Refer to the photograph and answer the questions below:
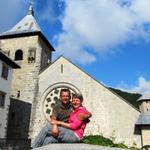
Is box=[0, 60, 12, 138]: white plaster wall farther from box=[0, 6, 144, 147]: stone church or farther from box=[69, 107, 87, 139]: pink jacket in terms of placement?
box=[69, 107, 87, 139]: pink jacket

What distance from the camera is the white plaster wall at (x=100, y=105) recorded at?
28.4 meters

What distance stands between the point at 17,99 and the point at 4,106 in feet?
13.9

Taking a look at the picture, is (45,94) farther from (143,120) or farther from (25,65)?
(143,120)

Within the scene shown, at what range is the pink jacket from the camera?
4328mm

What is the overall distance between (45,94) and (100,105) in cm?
527

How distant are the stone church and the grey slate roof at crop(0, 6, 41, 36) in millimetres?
144

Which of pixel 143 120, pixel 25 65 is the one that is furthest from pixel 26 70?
pixel 143 120

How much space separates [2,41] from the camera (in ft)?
115

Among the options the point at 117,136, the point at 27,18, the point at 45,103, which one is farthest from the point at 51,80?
the point at 27,18

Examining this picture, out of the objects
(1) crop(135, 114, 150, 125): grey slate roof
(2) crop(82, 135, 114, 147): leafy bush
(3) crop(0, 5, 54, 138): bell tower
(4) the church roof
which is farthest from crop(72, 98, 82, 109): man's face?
(4) the church roof

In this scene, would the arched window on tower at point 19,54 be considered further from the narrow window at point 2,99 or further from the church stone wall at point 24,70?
the narrow window at point 2,99

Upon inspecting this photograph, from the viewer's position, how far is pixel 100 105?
96.9ft

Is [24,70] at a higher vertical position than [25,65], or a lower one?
→ lower

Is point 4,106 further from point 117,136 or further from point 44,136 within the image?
point 44,136
